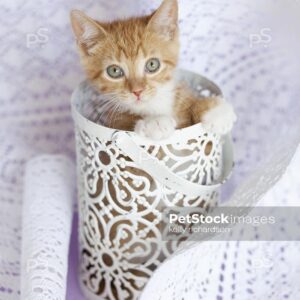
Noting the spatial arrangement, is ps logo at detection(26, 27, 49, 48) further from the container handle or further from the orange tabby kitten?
the container handle

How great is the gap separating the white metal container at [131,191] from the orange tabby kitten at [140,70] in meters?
0.05

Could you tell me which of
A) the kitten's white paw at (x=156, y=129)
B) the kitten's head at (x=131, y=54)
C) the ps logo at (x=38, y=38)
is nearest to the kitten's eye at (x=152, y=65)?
the kitten's head at (x=131, y=54)

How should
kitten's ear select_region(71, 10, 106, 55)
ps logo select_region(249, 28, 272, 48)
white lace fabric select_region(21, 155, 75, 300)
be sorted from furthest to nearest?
ps logo select_region(249, 28, 272, 48) < kitten's ear select_region(71, 10, 106, 55) < white lace fabric select_region(21, 155, 75, 300)

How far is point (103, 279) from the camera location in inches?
35.1

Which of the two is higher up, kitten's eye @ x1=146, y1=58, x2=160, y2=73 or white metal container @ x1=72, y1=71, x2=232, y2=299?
kitten's eye @ x1=146, y1=58, x2=160, y2=73

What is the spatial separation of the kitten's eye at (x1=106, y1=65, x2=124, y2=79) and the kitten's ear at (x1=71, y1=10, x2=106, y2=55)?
0.16 ft

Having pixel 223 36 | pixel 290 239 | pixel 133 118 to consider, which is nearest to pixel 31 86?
pixel 133 118

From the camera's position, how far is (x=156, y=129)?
77 cm

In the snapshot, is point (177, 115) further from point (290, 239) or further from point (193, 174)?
point (290, 239)

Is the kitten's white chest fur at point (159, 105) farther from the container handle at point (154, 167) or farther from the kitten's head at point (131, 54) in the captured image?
the container handle at point (154, 167)

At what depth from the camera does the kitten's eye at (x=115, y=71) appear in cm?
86

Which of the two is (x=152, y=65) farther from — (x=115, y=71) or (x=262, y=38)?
(x=262, y=38)

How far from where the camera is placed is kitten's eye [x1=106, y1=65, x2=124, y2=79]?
34.0 inches

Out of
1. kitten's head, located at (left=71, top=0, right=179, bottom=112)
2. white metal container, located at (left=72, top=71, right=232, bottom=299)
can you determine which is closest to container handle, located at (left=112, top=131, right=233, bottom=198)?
white metal container, located at (left=72, top=71, right=232, bottom=299)
